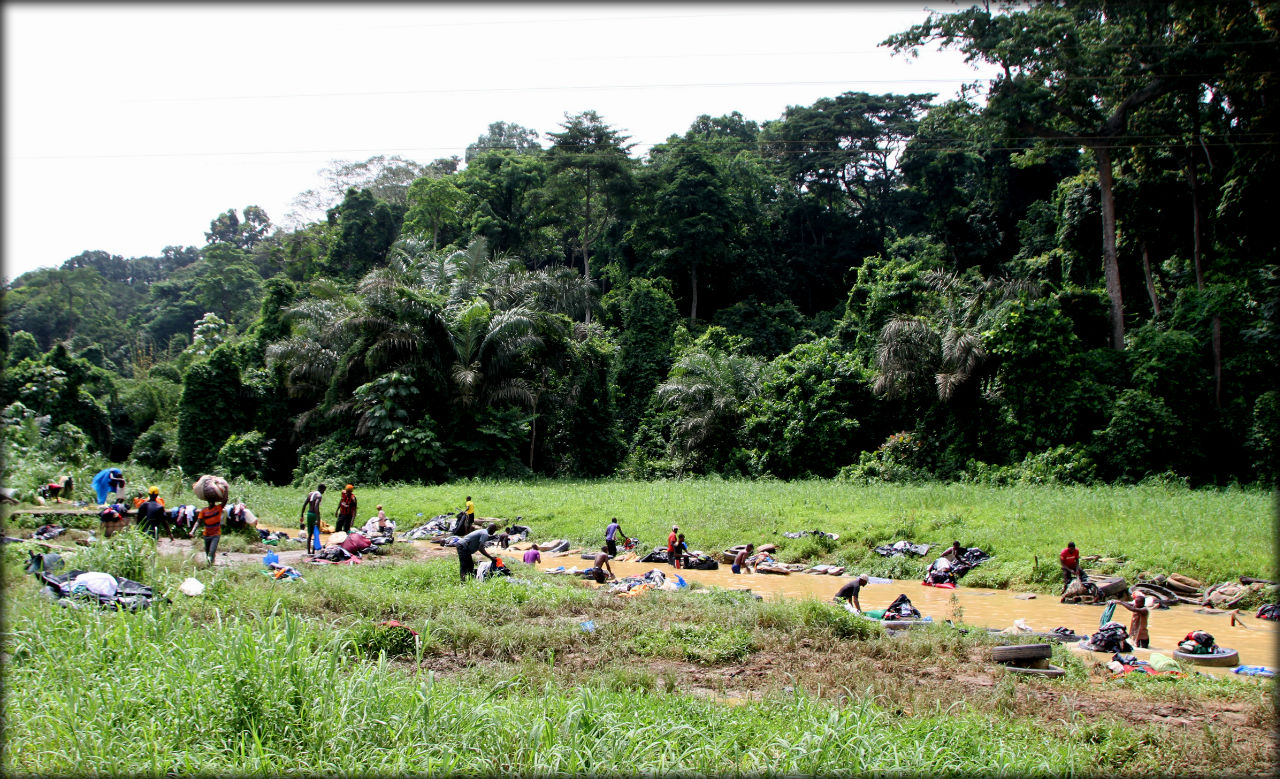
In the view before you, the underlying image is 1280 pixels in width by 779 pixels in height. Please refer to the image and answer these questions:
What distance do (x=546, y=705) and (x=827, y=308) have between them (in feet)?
139

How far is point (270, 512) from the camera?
21203 mm

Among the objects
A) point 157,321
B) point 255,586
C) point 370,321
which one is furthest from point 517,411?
point 157,321

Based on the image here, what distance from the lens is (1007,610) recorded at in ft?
39.5

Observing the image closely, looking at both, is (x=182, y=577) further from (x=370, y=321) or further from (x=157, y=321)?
(x=157, y=321)

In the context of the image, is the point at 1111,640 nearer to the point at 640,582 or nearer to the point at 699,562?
the point at 640,582

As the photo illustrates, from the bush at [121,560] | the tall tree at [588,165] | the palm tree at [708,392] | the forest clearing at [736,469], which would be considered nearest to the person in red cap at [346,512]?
the forest clearing at [736,469]

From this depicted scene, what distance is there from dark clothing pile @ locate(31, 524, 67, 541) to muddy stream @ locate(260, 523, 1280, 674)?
8.92 metres

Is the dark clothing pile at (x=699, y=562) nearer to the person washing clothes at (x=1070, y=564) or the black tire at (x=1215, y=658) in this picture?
the person washing clothes at (x=1070, y=564)

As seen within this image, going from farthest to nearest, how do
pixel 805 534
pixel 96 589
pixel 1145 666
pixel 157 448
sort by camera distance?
pixel 157 448, pixel 805 534, pixel 1145 666, pixel 96 589

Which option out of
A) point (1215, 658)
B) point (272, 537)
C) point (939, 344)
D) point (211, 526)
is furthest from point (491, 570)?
point (939, 344)

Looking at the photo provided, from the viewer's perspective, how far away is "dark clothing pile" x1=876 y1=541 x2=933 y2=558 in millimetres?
15203

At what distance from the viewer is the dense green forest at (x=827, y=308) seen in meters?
21.1

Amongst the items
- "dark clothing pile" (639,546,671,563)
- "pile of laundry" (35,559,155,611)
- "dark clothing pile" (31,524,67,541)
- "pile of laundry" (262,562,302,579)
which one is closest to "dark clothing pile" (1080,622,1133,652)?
"dark clothing pile" (639,546,671,563)

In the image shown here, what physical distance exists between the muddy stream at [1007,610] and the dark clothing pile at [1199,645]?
0.59 ft
